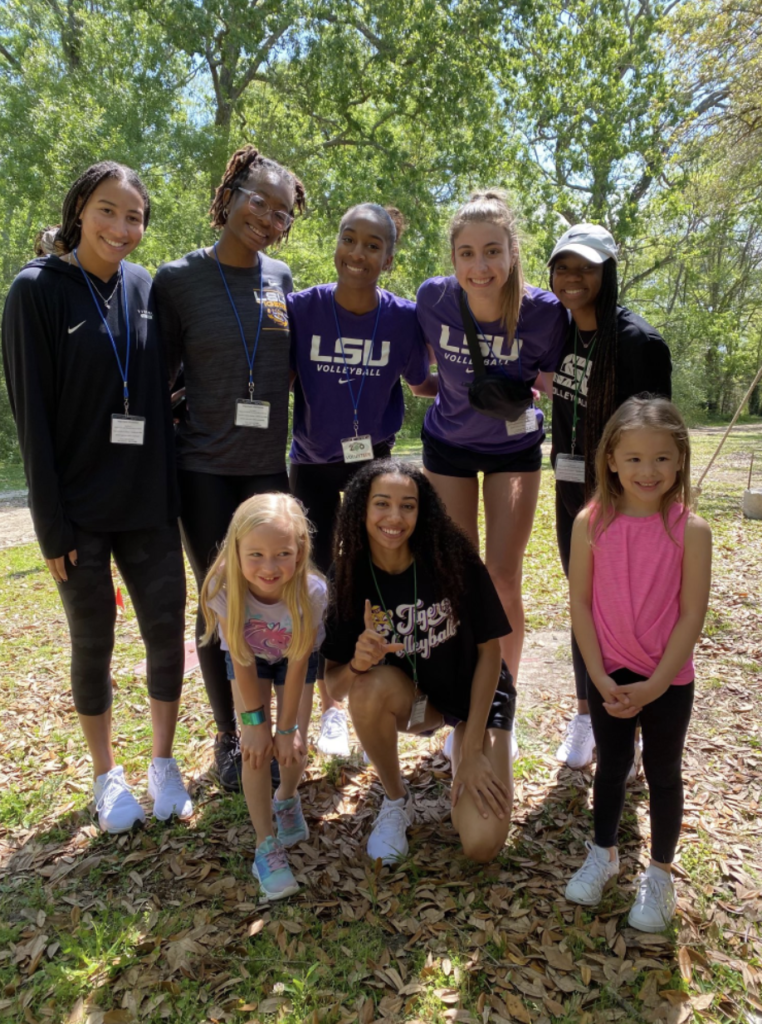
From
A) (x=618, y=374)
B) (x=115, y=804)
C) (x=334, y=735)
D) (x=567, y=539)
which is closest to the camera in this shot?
(x=618, y=374)

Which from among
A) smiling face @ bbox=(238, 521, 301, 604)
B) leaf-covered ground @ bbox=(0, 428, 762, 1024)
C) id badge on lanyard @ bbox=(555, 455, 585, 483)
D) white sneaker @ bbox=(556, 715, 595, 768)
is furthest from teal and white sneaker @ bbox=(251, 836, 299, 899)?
id badge on lanyard @ bbox=(555, 455, 585, 483)

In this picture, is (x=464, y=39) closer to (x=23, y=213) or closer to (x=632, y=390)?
(x=23, y=213)

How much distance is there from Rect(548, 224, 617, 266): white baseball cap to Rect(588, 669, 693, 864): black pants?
1615 millimetres

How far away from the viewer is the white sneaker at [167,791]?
317 centimetres

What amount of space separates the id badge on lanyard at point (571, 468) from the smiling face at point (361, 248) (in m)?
1.23

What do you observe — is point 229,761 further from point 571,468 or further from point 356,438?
point 571,468

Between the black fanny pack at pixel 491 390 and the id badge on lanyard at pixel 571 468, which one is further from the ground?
the black fanny pack at pixel 491 390

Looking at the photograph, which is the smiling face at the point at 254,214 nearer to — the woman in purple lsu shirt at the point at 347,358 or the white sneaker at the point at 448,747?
the woman in purple lsu shirt at the point at 347,358

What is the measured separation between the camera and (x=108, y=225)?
9.10ft

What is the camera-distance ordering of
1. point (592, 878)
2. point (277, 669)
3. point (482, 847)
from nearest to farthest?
point (592, 878) → point (482, 847) → point (277, 669)

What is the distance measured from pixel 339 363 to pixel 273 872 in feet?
7.23

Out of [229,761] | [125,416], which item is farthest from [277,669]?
[125,416]

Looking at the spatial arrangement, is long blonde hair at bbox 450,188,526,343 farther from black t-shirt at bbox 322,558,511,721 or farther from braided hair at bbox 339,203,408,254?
black t-shirt at bbox 322,558,511,721

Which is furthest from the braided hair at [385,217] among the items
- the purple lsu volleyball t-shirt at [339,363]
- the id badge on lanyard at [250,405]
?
the id badge on lanyard at [250,405]
